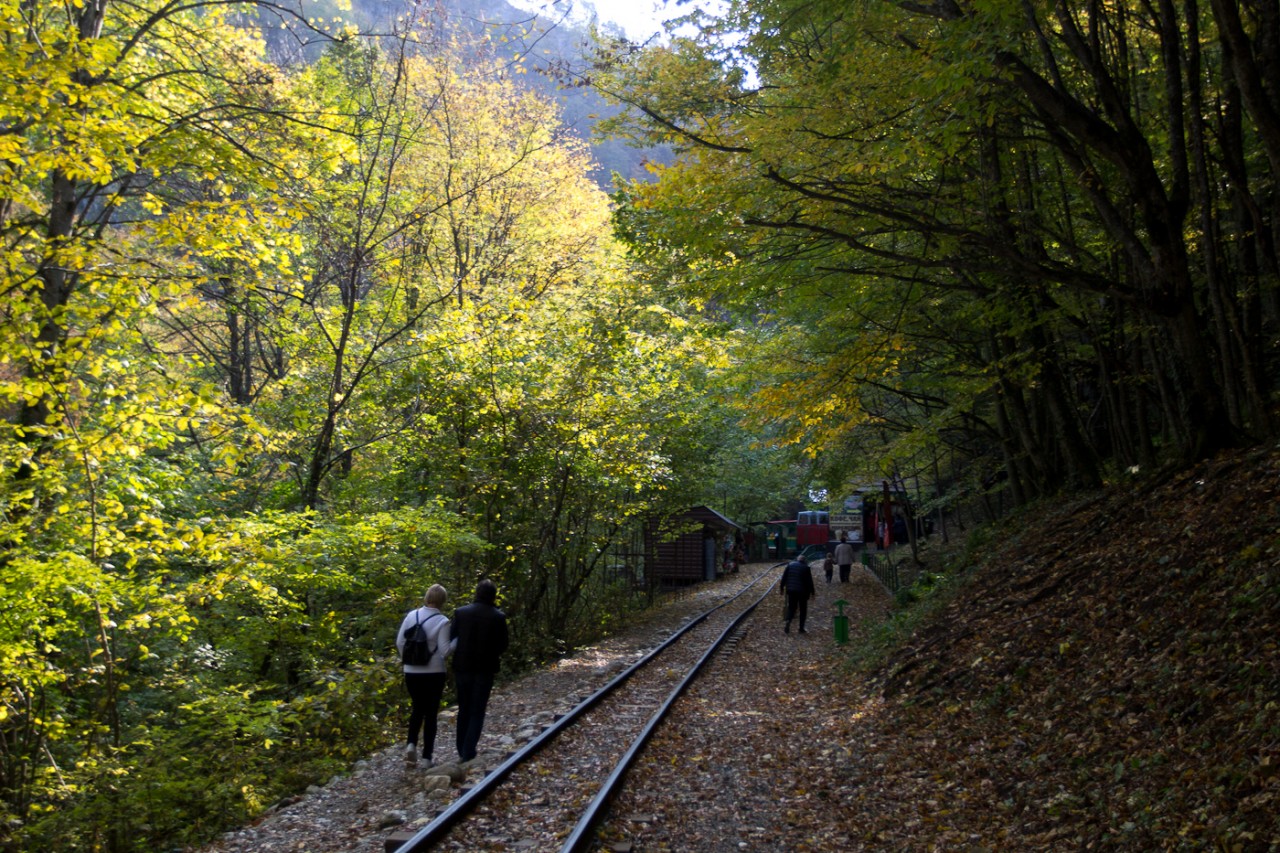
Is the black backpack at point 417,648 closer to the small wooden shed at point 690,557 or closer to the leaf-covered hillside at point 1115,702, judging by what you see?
the leaf-covered hillside at point 1115,702

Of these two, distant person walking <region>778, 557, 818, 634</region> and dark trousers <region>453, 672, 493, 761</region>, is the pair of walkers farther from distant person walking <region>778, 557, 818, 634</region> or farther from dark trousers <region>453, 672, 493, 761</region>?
distant person walking <region>778, 557, 818, 634</region>

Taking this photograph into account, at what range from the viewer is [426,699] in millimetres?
7605

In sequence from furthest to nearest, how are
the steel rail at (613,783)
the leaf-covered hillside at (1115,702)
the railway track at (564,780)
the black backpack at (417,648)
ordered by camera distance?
the black backpack at (417,648) < the railway track at (564,780) < the steel rail at (613,783) < the leaf-covered hillside at (1115,702)

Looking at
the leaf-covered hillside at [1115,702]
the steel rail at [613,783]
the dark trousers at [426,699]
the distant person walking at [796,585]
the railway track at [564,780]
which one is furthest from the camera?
the distant person walking at [796,585]

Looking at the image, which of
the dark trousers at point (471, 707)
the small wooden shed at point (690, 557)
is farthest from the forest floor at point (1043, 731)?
the small wooden shed at point (690, 557)

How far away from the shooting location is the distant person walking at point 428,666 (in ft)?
24.5

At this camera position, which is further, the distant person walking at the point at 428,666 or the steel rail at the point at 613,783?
the distant person walking at the point at 428,666

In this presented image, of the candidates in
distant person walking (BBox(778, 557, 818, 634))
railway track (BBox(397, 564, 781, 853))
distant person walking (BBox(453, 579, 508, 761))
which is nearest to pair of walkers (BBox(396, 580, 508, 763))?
distant person walking (BBox(453, 579, 508, 761))

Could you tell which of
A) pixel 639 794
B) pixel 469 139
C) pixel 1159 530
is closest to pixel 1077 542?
pixel 1159 530

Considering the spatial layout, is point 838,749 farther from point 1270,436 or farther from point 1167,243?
point 1167,243

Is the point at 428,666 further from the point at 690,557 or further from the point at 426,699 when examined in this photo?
the point at 690,557

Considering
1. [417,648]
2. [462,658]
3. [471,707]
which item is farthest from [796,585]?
[417,648]

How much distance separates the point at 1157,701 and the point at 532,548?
40.1ft

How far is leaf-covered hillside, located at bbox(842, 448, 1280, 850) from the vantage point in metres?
4.61
